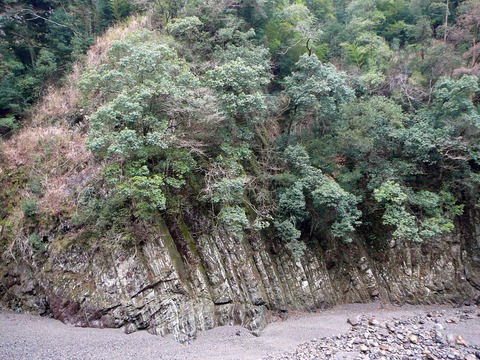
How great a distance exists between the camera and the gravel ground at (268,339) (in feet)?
27.5

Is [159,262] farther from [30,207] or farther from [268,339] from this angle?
[30,207]

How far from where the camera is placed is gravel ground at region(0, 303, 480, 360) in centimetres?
→ 837

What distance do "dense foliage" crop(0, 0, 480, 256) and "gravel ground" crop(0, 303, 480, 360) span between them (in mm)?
2898

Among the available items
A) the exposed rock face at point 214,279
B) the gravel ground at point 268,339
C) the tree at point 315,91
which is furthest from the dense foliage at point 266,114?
the gravel ground at point 268,339

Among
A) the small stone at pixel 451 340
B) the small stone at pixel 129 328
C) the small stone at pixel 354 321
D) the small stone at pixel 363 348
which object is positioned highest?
the small stone at pixel 129 328

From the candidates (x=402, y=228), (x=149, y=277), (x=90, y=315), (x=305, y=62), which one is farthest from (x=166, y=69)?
(x=402, y=228)

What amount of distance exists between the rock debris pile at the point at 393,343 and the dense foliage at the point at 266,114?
3232mm

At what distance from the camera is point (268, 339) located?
10.3m

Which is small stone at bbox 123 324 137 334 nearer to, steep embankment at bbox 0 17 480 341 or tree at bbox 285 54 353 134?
steep embankment at bbox 0 17 480 341

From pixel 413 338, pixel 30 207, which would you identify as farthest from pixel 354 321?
pixel 30 207

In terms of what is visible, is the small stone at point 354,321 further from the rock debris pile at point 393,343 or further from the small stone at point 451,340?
the small stone at point 451,340

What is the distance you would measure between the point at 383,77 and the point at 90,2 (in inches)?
656

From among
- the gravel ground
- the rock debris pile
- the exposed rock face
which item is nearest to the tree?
the exposed rock face

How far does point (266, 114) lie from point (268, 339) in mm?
8781
